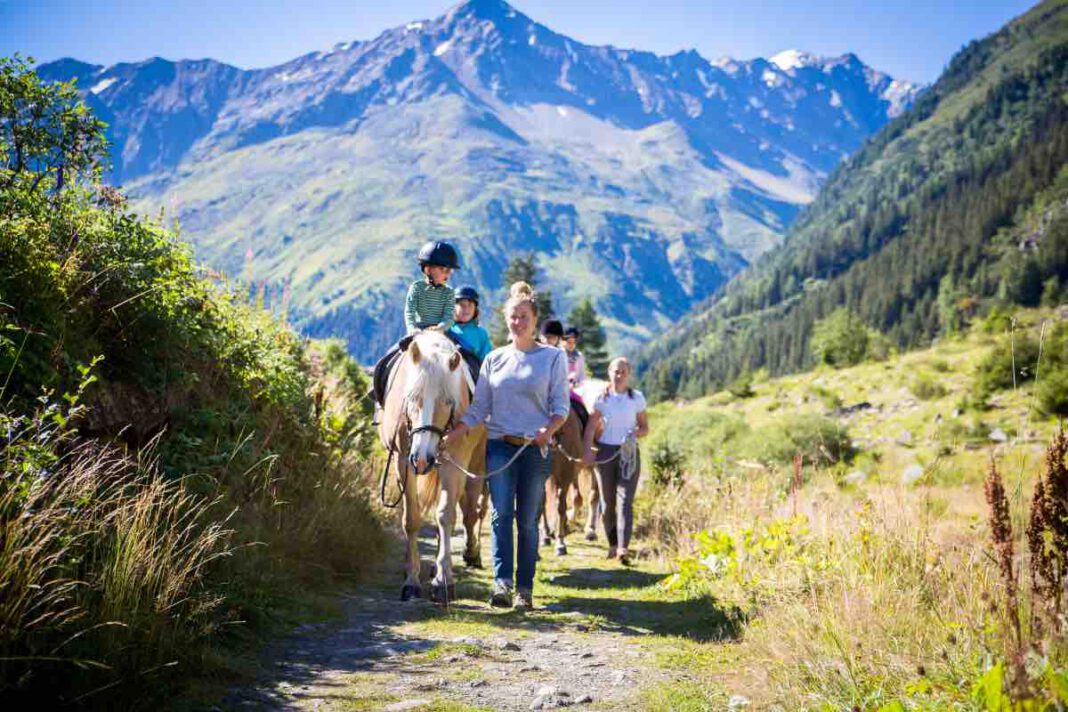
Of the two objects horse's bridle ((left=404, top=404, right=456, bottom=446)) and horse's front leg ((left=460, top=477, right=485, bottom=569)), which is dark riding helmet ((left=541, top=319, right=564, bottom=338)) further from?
horse's bridle ((left=404, top=404, right=456, bottom=446))

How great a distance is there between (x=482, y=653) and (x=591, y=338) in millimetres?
61068

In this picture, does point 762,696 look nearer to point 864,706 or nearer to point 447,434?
point 864,706

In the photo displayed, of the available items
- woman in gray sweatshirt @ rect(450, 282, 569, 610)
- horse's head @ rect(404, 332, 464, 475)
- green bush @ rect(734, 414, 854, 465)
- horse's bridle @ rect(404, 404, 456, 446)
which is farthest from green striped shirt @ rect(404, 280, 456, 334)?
green bush @ rect(734, 414, 854, 465)

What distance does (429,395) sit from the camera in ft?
20.3

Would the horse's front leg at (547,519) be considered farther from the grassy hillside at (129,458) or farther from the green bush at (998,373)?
the green bush at (998,373)

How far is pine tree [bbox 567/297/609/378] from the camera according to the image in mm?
63147

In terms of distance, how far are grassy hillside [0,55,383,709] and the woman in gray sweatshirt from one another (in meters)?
1.78

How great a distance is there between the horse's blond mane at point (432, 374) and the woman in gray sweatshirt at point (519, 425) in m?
0.26

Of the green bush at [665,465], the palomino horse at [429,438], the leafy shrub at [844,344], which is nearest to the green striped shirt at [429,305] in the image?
the palomino horse at [429,438]

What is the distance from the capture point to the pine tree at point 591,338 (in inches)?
2486

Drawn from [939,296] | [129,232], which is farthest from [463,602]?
[939,296]

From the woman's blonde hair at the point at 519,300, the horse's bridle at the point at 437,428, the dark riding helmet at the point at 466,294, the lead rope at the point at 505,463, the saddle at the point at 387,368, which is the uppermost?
the dark riding helmet at the point at 466,294

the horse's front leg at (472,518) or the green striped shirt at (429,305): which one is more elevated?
the green striped shirt at (429,305)

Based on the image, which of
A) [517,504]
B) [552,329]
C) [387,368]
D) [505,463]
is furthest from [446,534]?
[552,329]
